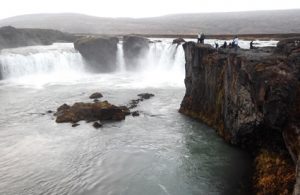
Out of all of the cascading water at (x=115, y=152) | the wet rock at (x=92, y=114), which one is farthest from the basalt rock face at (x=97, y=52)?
the wet rock at (x=92, y=114)

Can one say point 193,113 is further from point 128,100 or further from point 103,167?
point 103,167

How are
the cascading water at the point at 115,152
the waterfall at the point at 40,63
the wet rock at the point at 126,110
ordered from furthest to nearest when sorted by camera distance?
the waterfall at the point at 40,63 → the wet rock at the point at 126,110 → the cascading water at the point at 115,152

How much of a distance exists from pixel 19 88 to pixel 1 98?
25.6 ft

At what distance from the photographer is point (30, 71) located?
239 feet

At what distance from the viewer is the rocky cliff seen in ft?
74.9

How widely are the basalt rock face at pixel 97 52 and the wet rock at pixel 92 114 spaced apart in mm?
42340

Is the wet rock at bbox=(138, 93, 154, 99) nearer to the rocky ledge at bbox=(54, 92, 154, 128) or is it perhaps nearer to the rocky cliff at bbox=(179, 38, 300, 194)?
the rocky ledge at bbox=(54, 92, 154, 128)

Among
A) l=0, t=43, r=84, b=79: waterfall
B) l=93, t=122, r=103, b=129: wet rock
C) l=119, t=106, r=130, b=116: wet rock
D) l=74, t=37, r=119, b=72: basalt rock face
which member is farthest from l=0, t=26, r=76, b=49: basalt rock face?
l=93, t=122, r=103, b=129: wet rock

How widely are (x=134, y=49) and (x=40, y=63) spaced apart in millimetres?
20896

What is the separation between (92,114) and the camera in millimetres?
39969

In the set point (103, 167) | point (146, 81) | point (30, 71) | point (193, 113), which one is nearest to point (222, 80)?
point (193, 113)

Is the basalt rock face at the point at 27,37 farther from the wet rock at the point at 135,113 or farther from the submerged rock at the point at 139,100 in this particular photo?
the wet rock at the point at 135,113

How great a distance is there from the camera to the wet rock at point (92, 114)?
3929 centimetres

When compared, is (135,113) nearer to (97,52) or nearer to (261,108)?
(261,108)
